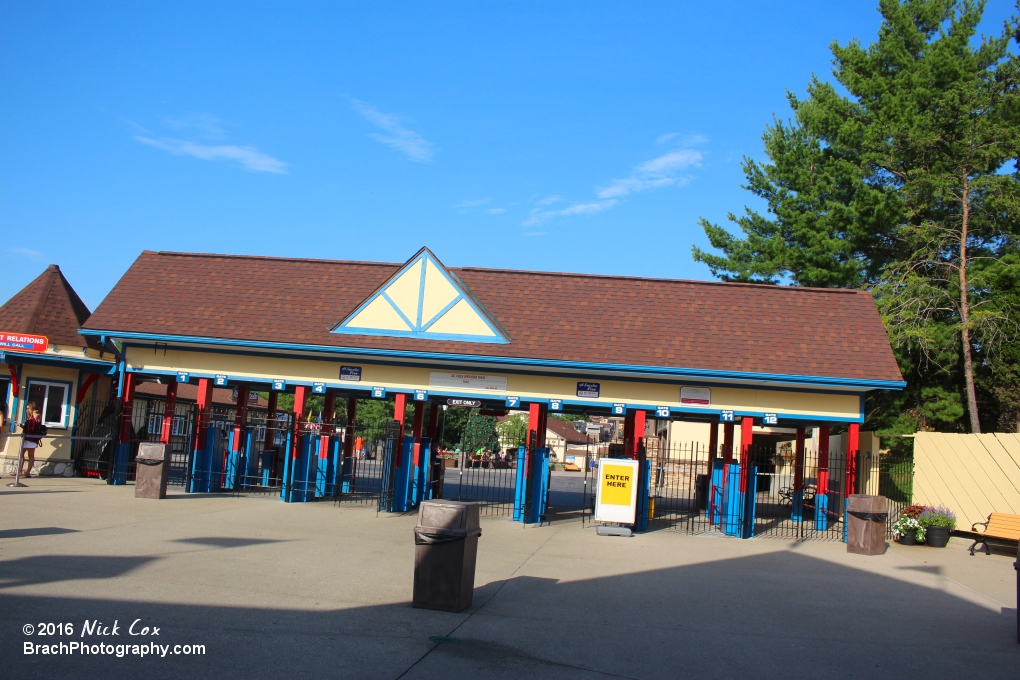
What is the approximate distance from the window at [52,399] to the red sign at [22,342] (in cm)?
189

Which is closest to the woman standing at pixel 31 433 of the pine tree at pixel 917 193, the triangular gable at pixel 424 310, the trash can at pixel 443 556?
the triangular gable at pixel 424 310

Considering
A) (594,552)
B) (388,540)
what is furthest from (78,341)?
(594,552)

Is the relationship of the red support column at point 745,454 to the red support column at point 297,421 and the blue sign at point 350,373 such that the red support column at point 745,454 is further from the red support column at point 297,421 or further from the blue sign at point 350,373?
the red support column at point 297,421

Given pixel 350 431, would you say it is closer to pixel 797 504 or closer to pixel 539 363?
pixel 539 363

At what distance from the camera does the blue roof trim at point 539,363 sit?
62.3 feet

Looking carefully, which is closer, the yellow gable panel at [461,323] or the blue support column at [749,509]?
the blue support column at [749,509]

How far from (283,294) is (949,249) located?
23.7 metres

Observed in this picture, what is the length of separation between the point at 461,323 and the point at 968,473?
12.7 metres

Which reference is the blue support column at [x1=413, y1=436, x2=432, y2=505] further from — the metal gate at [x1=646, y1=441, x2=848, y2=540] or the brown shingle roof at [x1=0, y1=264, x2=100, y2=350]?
the brown shingle roof at [x1=0, y1=264, x2=100, y2=350]

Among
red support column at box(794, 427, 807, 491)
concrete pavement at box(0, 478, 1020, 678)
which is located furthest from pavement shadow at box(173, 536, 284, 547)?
red support column at box(794, 427, 807, 491)

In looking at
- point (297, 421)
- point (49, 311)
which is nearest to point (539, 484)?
point (297, 421)

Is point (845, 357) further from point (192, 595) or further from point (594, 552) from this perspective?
point (192, 595)

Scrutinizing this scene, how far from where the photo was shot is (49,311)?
82.4 ft

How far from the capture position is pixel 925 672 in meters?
8.01
